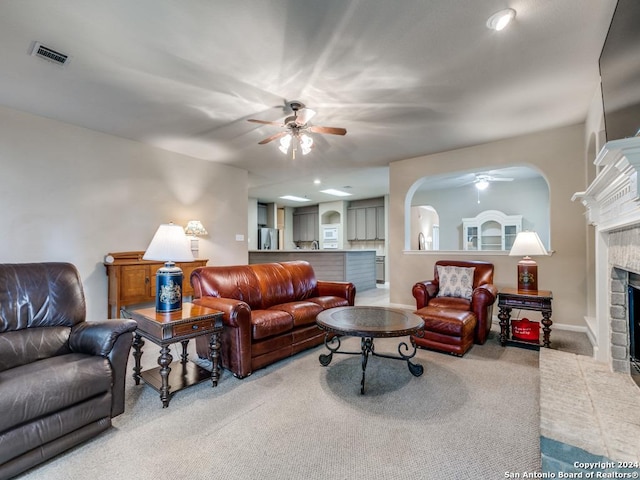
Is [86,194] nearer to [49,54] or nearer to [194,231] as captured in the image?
[194,231]

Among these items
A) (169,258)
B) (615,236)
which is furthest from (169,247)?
(615,236)

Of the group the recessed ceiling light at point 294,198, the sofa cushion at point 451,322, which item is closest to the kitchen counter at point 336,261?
the recessed ceiling light at point 294,198

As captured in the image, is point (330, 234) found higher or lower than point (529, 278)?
higher

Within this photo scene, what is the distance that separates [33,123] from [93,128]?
0.57 metres

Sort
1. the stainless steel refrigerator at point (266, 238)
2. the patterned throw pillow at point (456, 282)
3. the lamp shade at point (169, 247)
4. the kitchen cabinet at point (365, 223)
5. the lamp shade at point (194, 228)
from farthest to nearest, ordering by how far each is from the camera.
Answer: the stainless steel refrigerator at point (266, 238) → the kitchen cabinet at point (365, 223) → the lamp shade at point (194, 228) → the patterned throw pillow at point (456, 282) → the lamp shade at point (169, 247)

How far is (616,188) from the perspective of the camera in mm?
1989

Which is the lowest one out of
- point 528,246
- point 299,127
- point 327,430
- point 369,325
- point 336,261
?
point 327,430

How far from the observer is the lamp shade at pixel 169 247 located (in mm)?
2391

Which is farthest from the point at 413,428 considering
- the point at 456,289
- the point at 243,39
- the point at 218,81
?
the point at 218,81

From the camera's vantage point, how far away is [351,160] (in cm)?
538

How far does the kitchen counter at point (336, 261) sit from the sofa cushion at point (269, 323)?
13.7 feet

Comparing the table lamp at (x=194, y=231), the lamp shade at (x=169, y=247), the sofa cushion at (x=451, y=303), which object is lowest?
Answer: the sofa cushion at (x=451, y=303)

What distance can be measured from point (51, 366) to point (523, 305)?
4.06 m

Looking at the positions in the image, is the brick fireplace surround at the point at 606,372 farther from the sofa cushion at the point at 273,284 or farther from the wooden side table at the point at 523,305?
the sofa cushion at the point at 273,284
